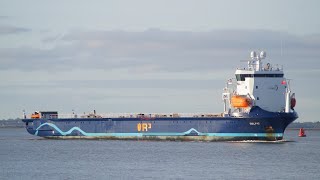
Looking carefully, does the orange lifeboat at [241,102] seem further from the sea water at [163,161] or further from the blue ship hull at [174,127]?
the sea water at [163,161]

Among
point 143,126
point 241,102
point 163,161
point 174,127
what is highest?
point 241,102

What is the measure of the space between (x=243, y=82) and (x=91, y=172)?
111 feet

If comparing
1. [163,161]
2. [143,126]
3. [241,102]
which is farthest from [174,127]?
[163,161]

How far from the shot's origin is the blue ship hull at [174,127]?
3649 inches

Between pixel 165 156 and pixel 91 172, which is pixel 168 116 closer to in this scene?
pixel 165 156

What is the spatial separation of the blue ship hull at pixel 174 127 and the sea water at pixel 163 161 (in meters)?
1.19

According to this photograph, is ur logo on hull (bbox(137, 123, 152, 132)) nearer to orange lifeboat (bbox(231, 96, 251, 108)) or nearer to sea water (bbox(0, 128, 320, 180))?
sea water (bbox(0, 128, 320, 180))

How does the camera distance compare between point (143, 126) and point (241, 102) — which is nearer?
point (241, 102)

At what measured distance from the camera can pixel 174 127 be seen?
10044cm

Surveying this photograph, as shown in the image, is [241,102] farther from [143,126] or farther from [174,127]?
[143,126]

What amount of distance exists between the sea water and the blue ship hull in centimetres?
119

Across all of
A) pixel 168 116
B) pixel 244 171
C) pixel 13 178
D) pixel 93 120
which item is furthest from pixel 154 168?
pixel 93 120

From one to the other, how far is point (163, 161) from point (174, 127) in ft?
85.2

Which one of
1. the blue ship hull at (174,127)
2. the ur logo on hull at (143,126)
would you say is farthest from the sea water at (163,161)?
the ur logo on hull at (143,126)
